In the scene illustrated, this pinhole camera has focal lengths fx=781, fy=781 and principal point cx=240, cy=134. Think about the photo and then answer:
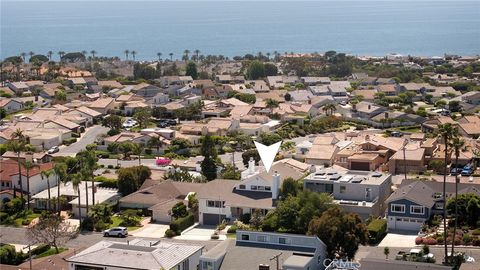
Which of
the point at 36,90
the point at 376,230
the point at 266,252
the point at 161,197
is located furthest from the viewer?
the point at 36,90

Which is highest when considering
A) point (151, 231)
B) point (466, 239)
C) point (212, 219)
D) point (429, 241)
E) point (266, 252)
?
point (266, 252)

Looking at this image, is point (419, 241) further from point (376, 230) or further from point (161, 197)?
point (161, 197)

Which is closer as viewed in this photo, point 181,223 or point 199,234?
point 199,234

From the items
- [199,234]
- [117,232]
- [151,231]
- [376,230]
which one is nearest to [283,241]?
[376,230]

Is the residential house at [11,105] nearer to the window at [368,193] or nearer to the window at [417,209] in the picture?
the window at [368,193]

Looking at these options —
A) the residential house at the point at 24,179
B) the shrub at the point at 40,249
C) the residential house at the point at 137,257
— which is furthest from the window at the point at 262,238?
the residential house at the point at 24,179

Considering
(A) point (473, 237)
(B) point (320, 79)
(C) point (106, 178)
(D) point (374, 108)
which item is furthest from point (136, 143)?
(B) point (320, 79)

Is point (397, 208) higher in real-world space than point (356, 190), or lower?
lower
